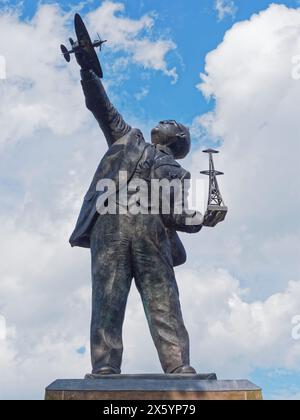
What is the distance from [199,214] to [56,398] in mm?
2851

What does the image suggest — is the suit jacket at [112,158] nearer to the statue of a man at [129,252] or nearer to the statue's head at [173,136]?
the statue of a man at [129,252]

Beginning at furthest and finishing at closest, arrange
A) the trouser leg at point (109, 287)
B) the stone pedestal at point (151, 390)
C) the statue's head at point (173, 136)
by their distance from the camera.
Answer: the statue's head at point (173, 136), the trouser leg at point (109, 287), the stone pedestal at point (151, 390)

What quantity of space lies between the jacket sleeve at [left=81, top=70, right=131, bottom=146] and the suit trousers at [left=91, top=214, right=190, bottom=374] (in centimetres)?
136

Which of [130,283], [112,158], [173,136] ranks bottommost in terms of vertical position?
[130,283]

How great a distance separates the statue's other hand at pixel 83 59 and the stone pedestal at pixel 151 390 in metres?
3.94

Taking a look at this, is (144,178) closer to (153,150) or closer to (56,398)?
(153,150)

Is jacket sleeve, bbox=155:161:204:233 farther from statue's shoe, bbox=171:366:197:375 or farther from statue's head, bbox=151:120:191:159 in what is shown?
statue's shoe, bbox=171:366:197:375

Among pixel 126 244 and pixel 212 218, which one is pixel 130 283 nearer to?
pixel 126 244

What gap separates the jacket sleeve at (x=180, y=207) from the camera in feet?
28.7

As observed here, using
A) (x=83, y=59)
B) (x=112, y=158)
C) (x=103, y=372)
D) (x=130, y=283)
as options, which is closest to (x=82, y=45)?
(x=83, y=59)

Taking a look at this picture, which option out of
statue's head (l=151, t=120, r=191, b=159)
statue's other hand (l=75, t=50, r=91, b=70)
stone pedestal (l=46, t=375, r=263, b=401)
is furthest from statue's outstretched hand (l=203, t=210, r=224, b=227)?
statue's other hand (l=75, t=50, r=91, b=70)

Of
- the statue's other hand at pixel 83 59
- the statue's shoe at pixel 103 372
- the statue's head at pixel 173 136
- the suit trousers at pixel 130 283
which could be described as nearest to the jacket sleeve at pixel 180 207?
the suit trousers at pixel 130 283

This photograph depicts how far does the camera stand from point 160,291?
8391 millimetres

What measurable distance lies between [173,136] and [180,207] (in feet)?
4.15
